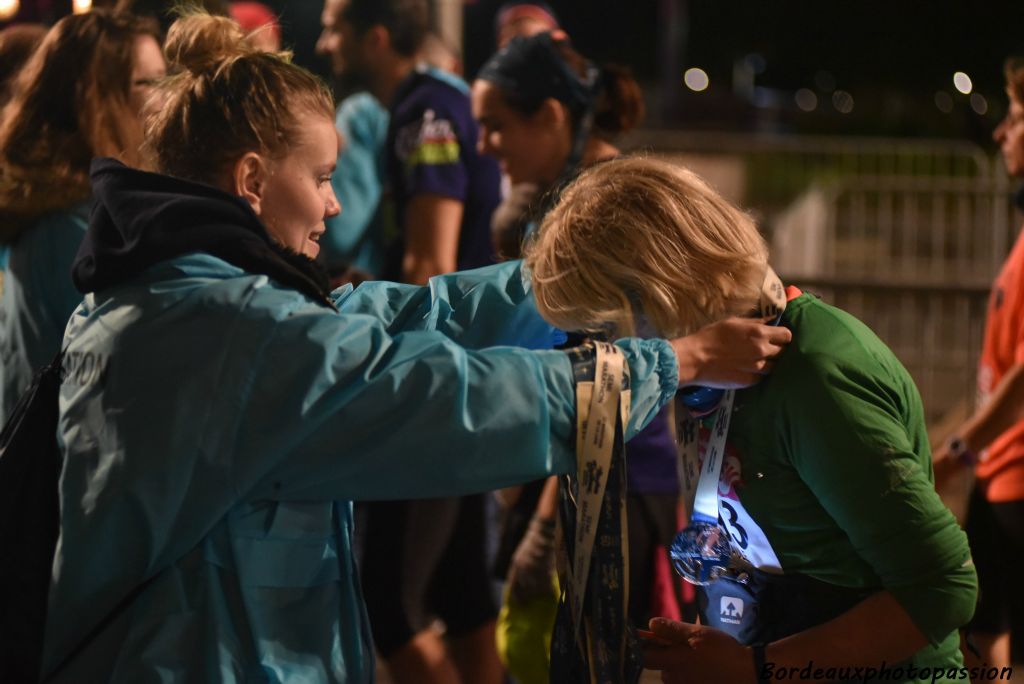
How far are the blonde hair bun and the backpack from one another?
0.62m

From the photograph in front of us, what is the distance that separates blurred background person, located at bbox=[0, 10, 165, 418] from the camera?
278 cm

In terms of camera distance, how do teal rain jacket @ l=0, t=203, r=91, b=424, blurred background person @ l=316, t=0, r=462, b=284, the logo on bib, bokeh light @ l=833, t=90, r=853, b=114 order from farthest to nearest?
bokeh light @ l=833, t=90, r=853, b=114
blurred background person @ l=316, t=0, r=462, b=284
teal rain jacket @ l=0, t=203, r=91, b=424
the logo on bib

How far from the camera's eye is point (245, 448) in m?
1.73

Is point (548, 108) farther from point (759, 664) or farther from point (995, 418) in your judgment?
point (759, 664)

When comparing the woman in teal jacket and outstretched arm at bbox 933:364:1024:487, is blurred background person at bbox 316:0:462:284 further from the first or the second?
the woman in teal jacket

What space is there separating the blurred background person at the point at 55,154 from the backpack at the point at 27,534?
2.95 feet

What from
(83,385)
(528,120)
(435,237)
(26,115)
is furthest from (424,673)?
(83,385)

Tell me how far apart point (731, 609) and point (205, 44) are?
4.27ft

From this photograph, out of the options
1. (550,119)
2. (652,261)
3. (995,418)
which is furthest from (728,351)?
(995,418)

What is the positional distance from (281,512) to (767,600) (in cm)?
83

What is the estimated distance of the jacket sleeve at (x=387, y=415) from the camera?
5.63ft

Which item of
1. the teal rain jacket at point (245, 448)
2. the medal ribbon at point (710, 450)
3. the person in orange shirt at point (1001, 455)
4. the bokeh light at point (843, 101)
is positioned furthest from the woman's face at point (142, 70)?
the bokeh light at point (843, 101)

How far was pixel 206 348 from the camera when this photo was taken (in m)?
1.73

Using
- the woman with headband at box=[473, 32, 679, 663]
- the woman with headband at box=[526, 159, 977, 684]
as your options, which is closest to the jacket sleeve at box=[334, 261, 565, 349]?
the woman with headband at box=[526, 159, 977, 684]
